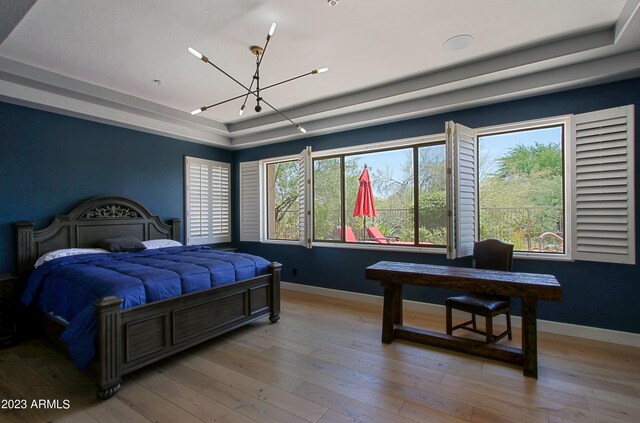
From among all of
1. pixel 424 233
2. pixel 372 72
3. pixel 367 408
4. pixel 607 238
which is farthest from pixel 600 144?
pixel 367 408

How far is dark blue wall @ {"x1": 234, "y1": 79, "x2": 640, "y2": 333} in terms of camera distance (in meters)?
2.95

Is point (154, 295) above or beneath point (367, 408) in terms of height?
above

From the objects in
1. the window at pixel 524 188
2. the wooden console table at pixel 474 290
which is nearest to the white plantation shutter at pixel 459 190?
the window at pixel 524 188

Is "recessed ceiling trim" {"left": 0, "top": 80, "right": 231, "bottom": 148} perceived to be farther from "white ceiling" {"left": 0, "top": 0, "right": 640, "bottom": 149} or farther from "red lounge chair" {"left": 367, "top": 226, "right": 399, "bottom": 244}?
"red lounge chair" {"left": 367, "top": 226, "right": 399, "bottom": 244}

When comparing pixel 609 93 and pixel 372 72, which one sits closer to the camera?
pixel 609 93

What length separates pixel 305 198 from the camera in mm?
4832

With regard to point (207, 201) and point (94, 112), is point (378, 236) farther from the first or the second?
point (94, 112)

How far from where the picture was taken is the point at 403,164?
A: 439cm

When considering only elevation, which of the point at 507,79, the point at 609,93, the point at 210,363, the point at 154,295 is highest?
the point at 507,79

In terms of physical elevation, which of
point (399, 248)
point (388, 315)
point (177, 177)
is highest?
point (177, 177)

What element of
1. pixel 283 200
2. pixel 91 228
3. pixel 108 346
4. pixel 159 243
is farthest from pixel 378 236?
pixel 91 228

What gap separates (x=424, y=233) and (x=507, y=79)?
2.01m

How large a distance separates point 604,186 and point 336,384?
3117 millimetres

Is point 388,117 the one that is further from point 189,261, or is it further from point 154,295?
point 154,295
